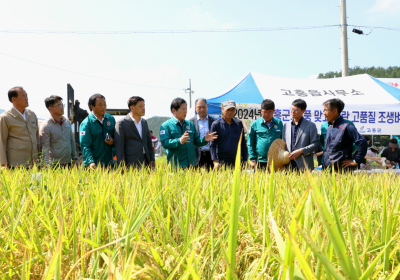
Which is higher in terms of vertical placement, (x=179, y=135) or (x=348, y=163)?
(x=179, y=135)

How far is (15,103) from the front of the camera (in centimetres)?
357

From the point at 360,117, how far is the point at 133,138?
5.33 meters

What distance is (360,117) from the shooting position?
658 cm

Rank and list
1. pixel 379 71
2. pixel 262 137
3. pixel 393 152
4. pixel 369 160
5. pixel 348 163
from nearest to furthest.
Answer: pixel 348 163, pixel 262 137, pixel 369 160, pixel 393 152, pixel 379 71

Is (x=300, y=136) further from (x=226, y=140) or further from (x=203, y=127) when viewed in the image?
(x=203, y=127)

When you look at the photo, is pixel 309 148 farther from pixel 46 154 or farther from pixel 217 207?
pixel 46 154

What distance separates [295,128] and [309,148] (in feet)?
1.33

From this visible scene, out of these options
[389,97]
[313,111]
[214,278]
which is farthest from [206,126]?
[389,97]

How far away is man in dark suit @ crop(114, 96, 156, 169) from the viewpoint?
11.6 ft

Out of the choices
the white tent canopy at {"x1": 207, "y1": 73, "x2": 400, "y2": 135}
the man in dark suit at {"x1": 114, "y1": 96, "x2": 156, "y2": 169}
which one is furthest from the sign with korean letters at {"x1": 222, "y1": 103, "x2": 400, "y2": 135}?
the man in dark suit at {"x1": 114, "y1": 96, "x2": 156, "y2": 169}

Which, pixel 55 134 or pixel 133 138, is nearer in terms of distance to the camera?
pixel 133 138

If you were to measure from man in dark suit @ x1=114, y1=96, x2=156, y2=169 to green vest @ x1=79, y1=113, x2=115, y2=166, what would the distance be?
0.21m

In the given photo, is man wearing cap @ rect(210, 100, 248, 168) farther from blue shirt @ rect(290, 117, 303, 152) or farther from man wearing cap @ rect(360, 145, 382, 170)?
man wearing cap @ rect(360, 145, 382, 170)

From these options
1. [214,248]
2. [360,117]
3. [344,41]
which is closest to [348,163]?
[214,248]
